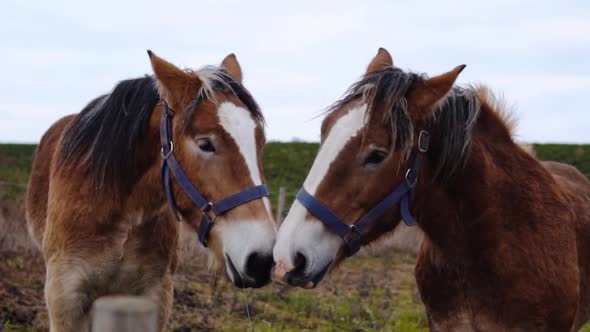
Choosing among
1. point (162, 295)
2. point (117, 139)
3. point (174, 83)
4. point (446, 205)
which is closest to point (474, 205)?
point (446, 205)

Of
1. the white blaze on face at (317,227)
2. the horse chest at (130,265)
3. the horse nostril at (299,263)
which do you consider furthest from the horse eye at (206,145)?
the horse chest at (130,265)

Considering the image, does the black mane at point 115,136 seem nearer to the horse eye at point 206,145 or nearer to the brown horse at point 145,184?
the brown horse at point 145,184

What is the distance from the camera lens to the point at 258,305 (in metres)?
8.68

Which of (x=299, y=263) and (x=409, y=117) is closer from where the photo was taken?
(x=299, y=263)

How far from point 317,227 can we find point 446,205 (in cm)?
89

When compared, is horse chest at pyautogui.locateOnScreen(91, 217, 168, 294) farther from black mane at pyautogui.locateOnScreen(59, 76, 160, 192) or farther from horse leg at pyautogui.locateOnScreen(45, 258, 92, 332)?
black mane at pyautogui.locateOnScreen(59, 76, 160, 192)

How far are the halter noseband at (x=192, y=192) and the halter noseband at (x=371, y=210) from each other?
30 centimetres

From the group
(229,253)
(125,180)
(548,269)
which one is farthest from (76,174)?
(548,269)

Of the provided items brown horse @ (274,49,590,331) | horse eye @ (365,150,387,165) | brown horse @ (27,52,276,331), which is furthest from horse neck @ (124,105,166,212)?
horse eye @ (365,150,387,165)

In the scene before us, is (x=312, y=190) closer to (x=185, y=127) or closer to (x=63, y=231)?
(x=185, y=127)

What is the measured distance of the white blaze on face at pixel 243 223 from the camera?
3.45m

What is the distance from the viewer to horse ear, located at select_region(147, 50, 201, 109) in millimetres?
3963

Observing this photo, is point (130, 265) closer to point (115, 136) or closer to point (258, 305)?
point (115, 136)

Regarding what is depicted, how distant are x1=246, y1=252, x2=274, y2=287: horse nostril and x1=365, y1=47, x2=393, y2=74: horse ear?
53.0 inches
